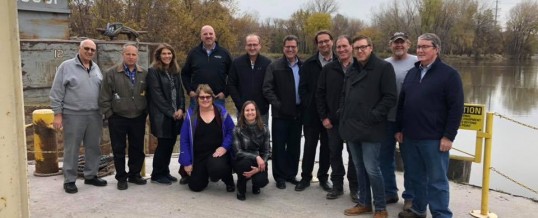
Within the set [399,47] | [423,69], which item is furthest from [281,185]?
[423,69]

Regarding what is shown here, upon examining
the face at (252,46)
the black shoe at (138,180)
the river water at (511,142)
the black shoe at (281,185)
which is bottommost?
the river water at (511,142)

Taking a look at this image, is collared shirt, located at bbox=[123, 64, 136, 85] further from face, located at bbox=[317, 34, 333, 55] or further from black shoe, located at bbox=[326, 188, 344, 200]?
black shoe, located at bbox=[326, 188, 344, 200]

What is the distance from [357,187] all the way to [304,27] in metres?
59.5

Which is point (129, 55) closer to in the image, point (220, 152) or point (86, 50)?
point (86, 50)

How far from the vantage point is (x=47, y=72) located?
28.8 feet

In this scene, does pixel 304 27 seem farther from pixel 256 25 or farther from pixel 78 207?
pixel 78 207

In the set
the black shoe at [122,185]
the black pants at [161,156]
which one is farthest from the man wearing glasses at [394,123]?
the black shoe at [122,185]

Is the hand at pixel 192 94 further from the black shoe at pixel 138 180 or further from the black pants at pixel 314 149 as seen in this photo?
the black pants at pixel 314 149

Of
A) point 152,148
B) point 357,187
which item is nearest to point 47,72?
point 152,148

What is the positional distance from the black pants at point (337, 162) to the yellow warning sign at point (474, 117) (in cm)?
120

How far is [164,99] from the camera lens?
507 centimetres

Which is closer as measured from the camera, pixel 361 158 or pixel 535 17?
pixel 361 158

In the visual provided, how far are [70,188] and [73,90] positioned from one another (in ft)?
3.57

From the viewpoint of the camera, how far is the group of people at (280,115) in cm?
396
